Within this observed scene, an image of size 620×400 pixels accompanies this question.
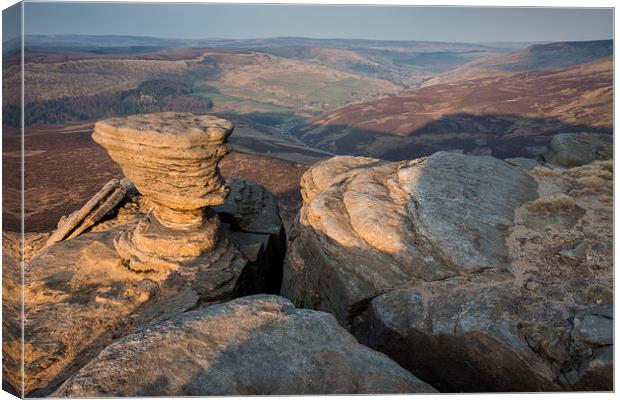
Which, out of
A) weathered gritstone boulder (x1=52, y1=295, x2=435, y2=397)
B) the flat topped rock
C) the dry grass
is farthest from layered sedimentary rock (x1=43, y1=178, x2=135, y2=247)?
the dry grass

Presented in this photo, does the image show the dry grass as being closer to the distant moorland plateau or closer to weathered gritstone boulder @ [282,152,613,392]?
weathered gritstone boulder @ [282,152,613,392]

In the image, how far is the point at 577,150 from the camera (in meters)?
14.0

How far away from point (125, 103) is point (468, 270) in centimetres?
6919

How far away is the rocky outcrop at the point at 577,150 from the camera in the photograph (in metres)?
13.6

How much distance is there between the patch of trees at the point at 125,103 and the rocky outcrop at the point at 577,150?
5088 cm

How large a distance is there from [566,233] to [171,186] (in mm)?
6979

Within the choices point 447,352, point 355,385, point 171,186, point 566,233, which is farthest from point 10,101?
point 566,233

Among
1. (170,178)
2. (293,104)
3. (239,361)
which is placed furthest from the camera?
(293,104)

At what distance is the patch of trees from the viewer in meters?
55.0

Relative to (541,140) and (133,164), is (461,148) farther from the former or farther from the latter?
(133,164)

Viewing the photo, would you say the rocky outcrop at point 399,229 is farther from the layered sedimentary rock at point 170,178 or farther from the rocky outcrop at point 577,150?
the rocky outcrop at point 577,150

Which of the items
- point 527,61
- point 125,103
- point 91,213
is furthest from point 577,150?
point 527,61

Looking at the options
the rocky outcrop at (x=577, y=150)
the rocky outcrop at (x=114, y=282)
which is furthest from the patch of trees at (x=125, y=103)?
the rocky outcrop at (x=577, y=150)

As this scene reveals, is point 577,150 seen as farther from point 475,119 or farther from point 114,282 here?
point 475,119
